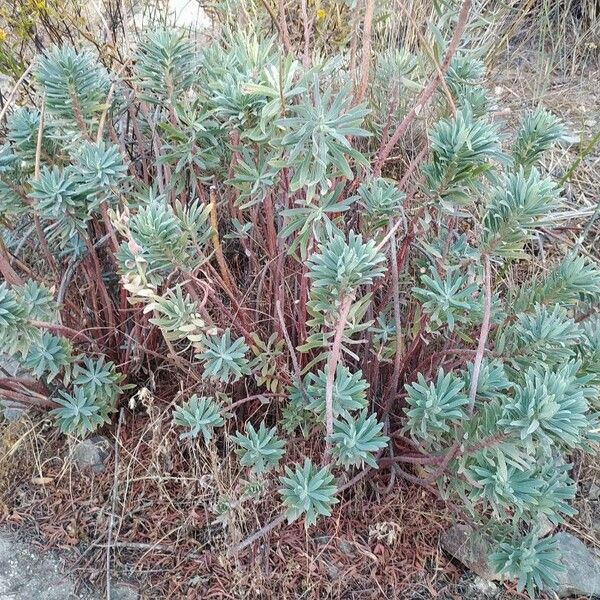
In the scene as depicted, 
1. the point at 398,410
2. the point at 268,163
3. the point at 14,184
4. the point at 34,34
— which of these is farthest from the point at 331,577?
the point at 34,34

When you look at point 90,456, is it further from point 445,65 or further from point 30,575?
point 445,65

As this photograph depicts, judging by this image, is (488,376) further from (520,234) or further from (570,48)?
(570,48)

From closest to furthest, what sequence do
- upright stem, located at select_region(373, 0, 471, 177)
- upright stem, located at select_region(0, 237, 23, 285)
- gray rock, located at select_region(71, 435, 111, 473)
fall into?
1. upright stem, located at select_region(373, 0, 471, 177)
2. upright stem, located at select_region(0, 237, 23, 285)
3. gray rock, located at select_region(71, 435, 111, 473)

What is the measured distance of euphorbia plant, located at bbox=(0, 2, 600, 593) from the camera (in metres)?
1.27

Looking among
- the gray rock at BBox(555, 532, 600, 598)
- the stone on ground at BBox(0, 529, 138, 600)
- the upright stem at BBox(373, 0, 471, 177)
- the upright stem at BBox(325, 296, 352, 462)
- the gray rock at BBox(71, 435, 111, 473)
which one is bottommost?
the gray rock at BBox(555, 532, 600, 598)

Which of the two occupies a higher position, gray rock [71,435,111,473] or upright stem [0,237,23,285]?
upright stem [0,237,23,285]

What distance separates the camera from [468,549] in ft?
5.47

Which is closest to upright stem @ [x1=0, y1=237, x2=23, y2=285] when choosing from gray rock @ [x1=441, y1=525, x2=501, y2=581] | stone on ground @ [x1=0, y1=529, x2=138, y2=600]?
stone on ground @ [x1=0, y1=529, x2=138, y2=600]

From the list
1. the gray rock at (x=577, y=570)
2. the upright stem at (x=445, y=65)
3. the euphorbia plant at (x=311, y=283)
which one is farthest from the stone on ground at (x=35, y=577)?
the upright stem at (x=445, y=65)

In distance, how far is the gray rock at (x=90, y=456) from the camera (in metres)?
1.82

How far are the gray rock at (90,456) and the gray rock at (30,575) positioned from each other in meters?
0.24

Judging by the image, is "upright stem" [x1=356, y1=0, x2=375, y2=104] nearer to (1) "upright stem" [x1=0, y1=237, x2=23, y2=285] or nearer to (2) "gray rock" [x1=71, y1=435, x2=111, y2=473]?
(1) "upright stem" [x1=0, y1=237, x2=23, y2=285]

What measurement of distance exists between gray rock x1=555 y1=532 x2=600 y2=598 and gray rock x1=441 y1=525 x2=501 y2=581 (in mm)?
165

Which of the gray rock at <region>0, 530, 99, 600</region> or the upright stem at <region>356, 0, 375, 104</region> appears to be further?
the gray rock at <region>0, 530, 99, 600</region>
